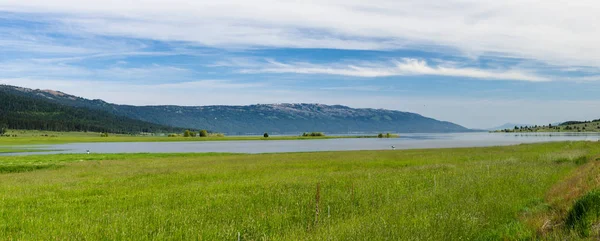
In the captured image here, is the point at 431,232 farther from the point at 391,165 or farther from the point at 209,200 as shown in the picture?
the point at 391,165

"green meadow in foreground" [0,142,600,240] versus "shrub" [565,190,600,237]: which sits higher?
"shrub" [565,190,600,237]

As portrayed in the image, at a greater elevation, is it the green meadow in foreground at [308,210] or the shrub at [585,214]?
the shrub at [585,214]

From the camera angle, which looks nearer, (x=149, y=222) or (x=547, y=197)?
(x=149, y=222)

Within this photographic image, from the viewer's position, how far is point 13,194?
23.4 m

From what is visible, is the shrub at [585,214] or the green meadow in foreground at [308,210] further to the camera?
the green meadow in foreground at [308,210]

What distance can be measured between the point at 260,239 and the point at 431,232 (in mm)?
5158

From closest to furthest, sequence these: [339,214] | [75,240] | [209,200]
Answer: [75,240] < [339,214] < [209,200]

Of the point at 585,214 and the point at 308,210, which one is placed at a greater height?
the point at 585,214

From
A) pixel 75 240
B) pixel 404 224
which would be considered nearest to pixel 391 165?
pixel 404 224

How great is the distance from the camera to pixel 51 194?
76.1ft

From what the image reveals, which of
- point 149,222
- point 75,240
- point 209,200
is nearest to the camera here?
point 75,240

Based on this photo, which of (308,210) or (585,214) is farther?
(308,210)

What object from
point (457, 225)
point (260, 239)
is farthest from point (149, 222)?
point (457, 225)

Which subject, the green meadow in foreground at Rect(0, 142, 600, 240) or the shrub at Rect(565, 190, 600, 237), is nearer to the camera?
the shrub at Rect(565, 190, 600, 237)
